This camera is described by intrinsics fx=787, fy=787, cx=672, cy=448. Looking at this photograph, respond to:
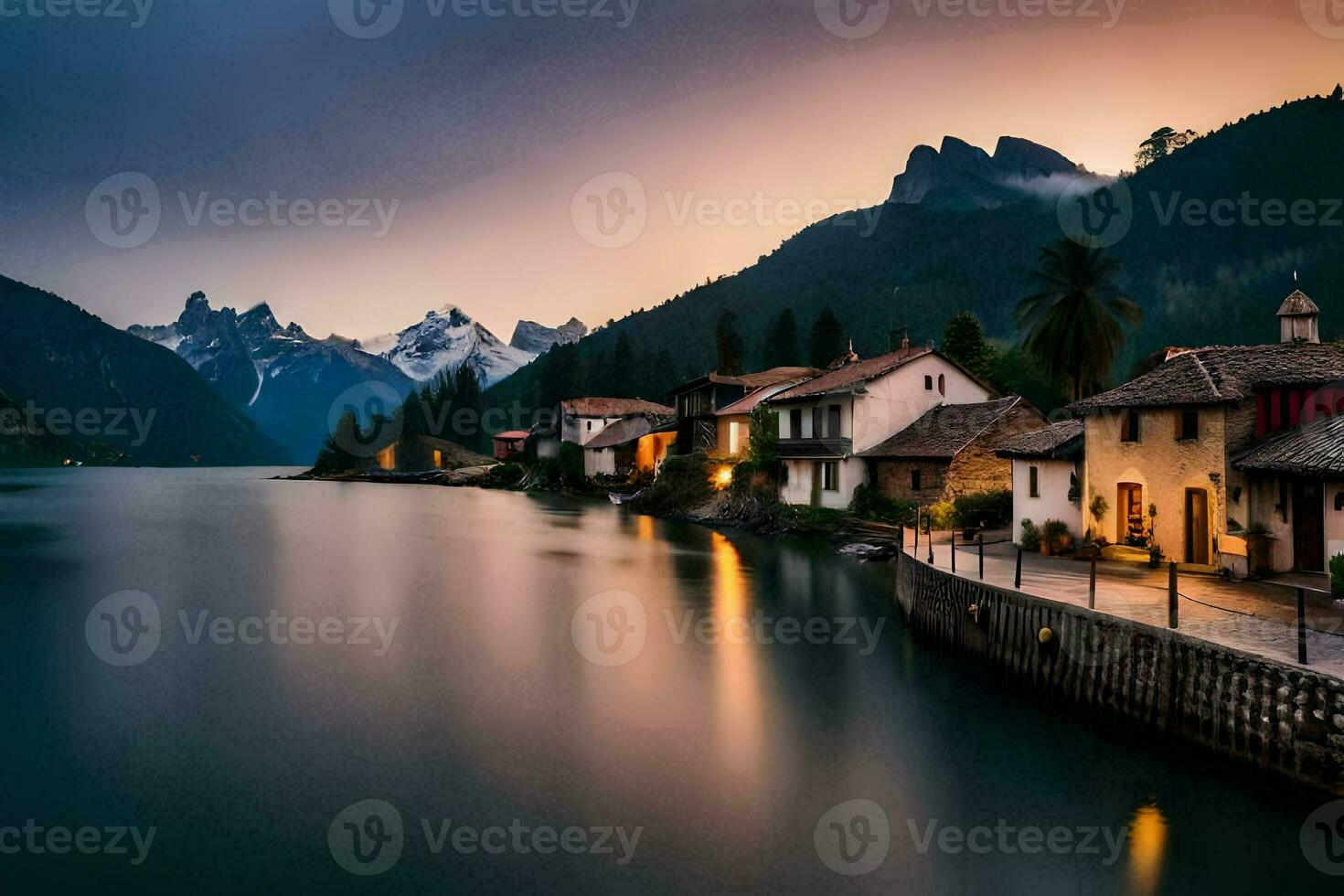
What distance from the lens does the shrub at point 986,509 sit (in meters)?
37.5

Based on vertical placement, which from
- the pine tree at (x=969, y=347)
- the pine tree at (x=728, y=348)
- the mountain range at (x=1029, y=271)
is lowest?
the pine tree at (x=969, y=347)

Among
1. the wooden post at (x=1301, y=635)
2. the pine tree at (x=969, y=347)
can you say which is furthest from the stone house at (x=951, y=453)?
the wooden post at (x=1301, y=635)

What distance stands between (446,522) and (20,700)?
1925 inches

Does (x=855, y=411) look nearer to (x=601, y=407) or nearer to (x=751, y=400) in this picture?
(x=751, y=400)

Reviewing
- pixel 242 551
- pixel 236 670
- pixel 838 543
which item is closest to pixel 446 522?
pixel 242 551

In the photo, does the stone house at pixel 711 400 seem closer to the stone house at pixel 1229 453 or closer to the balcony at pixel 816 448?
the balcony at pixel 816 448

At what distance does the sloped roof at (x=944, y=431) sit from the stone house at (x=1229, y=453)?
16.7m

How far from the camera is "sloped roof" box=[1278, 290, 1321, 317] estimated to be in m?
24.2

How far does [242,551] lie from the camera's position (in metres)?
48.3

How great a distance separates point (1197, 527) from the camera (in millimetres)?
21891

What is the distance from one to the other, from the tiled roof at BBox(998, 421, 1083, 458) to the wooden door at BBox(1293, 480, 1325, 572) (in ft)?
28.4

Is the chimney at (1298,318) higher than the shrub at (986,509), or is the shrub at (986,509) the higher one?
the chimney at (1298,318)

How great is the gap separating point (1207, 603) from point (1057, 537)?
10872 mm

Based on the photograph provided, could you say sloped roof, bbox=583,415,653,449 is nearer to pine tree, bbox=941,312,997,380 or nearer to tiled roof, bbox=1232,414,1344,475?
pine tree, bbox=941,312,997,380
